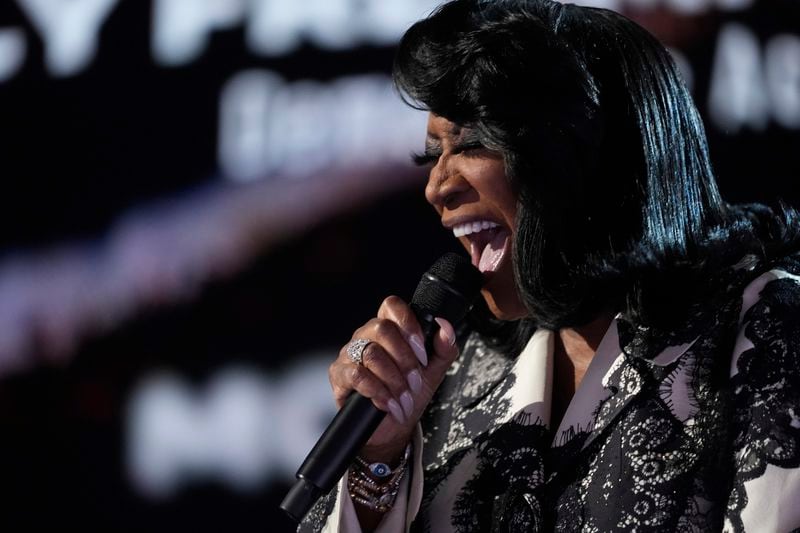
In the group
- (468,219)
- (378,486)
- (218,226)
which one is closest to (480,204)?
(468,219)

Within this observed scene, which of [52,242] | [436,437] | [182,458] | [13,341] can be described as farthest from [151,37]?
[436,437]

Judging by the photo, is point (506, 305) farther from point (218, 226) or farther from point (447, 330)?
point (218, 226)

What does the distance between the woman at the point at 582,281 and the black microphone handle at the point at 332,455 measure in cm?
5

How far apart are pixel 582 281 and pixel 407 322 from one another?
0.86 ft

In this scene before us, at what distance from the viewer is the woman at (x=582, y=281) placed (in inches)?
40.3

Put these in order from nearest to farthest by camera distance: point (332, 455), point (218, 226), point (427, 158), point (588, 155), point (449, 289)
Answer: point (332, 455) < point (449, 289) < point (588, 155) < point (427, 158) < point (218, 226)

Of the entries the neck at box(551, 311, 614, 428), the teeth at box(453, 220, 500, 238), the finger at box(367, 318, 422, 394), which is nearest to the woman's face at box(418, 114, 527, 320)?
the teeth at box(453, 220, 500, 238)

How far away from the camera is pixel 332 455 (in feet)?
3.00

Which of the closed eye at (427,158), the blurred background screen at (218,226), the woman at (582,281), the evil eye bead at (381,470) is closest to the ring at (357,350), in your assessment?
the woman at (582,281)

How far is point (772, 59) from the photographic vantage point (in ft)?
5.93

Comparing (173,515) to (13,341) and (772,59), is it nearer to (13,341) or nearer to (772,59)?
(13,341)

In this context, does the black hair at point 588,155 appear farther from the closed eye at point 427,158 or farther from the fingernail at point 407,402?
the fingernail at point 407,402

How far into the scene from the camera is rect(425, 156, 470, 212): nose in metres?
1.17

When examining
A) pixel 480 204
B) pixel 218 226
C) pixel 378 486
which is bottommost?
pixel 378 486
